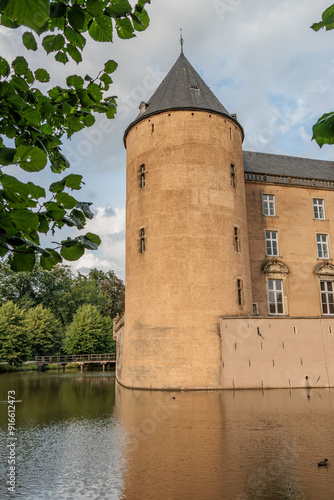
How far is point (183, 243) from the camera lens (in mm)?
A: 21391

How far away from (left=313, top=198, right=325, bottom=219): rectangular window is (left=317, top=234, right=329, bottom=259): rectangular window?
4.45 ft

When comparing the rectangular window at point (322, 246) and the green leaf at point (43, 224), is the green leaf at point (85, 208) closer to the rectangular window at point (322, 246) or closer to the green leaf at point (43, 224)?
the green leaf at point (43, 224)

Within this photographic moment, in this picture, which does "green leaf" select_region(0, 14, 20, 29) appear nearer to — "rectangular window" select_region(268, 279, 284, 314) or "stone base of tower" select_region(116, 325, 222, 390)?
"stone base of tower" select_region(116, 325, 222, 390)

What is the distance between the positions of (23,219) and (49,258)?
377 millimetres

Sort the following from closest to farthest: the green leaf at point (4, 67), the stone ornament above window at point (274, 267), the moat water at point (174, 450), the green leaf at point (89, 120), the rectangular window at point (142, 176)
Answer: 1. the green leaf at point (4, 67)
2. the green leaf at point (89, 120)
3. the moat water at point (174, 450)
4. the rectangular window at point (142, 176)
5. the stone ornament above window at point (274, 267)

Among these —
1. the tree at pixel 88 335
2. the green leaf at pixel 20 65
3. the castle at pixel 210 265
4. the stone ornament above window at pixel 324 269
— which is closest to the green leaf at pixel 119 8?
the green leaf at pixel 20 65

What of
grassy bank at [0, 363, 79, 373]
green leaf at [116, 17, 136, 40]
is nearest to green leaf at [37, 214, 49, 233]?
green leaf at [116, 17, 136, 40]

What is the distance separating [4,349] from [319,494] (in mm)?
44789

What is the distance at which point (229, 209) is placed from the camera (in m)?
22.6

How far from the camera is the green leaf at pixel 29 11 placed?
1282mm

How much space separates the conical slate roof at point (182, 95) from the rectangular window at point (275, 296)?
34.1 ft

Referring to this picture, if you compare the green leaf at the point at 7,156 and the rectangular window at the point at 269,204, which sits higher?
the rectangular window at the point at 269,204

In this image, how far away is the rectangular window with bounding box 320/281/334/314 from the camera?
84.5ft

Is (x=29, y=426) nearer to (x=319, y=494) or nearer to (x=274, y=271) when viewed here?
(x=319, y=494)
